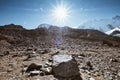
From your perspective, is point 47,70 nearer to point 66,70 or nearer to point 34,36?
Answer: point 66,70

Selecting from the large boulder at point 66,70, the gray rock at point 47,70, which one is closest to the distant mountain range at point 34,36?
the gray rock at point 47,70

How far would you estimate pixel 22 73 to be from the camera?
11.0 meters

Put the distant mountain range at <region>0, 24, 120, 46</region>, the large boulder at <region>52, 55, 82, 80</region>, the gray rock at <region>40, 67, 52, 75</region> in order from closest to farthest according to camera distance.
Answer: the large boulder at <region>52, 55, 82, 80</region>, the gray rock at <region>40, 67, 52, 75</region>, the distant mountain range at <region>0, 24, 120, 46</region>

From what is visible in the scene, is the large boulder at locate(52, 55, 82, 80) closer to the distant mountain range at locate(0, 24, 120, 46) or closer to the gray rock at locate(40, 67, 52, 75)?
the gray rock at locate(40, 67, 52, 75)

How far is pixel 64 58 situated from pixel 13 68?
4.17 m

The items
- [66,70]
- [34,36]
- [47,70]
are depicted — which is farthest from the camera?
[34,36]

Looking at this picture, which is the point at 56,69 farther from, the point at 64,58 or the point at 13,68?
the point at 13,68

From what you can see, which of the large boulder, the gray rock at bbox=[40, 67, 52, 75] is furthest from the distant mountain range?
the large boulder

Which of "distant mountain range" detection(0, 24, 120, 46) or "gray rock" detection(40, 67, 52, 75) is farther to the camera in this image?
"distant mountain range" detection(0, 24, 120, 46)

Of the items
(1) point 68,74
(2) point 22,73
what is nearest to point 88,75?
(1) point 68,74

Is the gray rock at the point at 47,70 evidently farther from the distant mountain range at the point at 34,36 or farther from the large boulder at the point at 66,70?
the distant mountain range at the point at 34,36

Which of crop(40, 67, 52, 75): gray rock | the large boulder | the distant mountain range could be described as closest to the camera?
the large boulder

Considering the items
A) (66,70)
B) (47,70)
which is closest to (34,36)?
(47,70)

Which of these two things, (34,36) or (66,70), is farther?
(34,36)
